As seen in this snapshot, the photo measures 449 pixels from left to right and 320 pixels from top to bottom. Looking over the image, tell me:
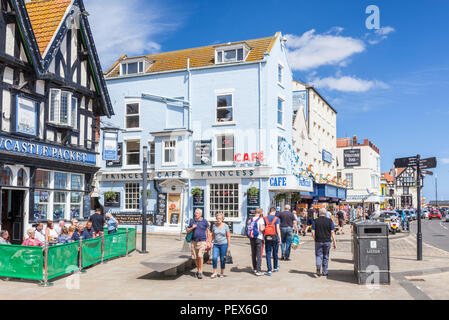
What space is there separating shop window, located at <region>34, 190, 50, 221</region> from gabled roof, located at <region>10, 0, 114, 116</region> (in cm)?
417

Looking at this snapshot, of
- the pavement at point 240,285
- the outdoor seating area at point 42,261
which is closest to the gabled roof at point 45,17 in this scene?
the outdoor seating area at point 42,261

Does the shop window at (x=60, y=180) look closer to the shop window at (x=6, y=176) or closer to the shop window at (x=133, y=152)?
the shop window at (x=6, y=176)

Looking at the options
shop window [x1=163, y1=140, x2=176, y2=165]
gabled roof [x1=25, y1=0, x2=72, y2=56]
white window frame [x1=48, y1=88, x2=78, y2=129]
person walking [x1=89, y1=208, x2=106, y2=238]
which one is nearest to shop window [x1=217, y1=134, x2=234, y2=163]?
shop window [x1=163, y1=140, x2=176, y2=165]

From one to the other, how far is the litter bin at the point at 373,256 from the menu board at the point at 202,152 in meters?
16.3

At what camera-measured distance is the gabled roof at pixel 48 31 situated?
15000 mm

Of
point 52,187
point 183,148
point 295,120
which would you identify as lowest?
point 52,187

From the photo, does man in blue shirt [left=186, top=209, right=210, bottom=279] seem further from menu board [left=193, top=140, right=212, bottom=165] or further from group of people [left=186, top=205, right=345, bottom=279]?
menu board [left=193, top=140, right=212, bottom=165]

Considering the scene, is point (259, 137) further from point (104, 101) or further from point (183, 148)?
point (104, 101)

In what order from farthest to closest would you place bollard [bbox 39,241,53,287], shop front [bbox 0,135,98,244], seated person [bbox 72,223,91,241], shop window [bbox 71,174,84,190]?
shop window [bbox 71,174,84,190] < shop front [bbox 0,135,98,244] < seated person [bbox 72,223,91,241] < bollard [bbox 39,241,53,287]

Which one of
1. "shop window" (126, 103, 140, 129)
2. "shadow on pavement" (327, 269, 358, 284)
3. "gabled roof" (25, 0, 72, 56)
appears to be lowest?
"shadow on pavement" (327, 269, 358, 284)

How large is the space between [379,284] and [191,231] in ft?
15.6

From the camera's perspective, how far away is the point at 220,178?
1017 inches

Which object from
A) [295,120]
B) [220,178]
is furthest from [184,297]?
[295,120]

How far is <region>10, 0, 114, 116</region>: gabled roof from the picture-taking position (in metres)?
15.0
